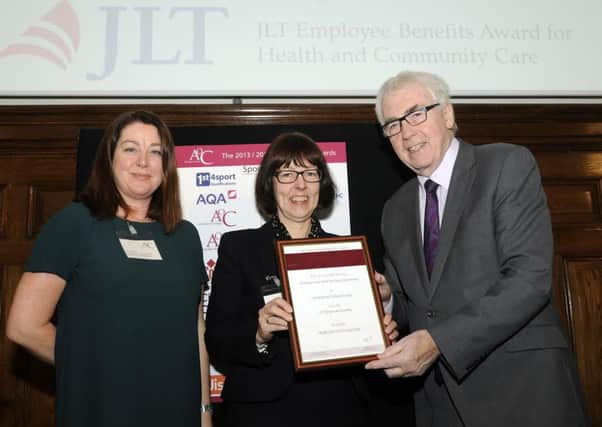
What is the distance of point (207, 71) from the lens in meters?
2.66

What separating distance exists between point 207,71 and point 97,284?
→ 5.06ft

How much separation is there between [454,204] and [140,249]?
1.19 meters

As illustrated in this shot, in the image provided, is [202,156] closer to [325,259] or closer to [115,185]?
[115,185]

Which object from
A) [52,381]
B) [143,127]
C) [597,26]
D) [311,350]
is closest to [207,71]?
[143,127]

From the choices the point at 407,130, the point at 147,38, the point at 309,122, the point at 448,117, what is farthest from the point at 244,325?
the point at 147,38

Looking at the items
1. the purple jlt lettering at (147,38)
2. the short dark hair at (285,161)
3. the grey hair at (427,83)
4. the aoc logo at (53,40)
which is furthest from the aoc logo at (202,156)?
the grey hair at (427,83)

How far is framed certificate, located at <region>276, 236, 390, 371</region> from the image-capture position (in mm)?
1471

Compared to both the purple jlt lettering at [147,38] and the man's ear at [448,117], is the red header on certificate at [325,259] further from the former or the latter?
the purple jlt lettering at [147,38]

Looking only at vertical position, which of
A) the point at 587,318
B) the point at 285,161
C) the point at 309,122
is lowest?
the point at 587,318

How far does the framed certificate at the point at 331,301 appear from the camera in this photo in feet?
4.83

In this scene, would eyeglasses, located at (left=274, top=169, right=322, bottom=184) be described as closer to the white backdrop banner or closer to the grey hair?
the grey hair

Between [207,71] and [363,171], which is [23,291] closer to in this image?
[207,71]

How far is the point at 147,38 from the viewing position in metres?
2.64

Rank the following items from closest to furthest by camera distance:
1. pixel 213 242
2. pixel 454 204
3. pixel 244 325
Answer: pixel 454 204, pixel 244 325, pixel 213 242
